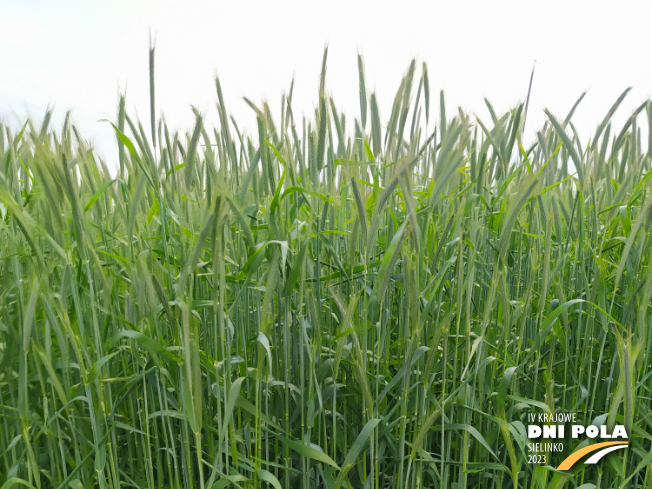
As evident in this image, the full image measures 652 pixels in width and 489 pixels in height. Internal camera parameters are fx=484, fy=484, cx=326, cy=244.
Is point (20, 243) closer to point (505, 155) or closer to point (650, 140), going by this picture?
point (505, 155)

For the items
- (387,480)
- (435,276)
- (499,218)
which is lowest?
(387,480)

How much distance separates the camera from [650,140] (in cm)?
125

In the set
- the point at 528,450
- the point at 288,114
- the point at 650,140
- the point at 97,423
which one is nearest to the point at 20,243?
the point at 97,423

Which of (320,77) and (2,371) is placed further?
(2,371)

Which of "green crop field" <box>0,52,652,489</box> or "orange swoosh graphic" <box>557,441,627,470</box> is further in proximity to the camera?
"orange swoosh graphic" <box>557,441,627,470</box>

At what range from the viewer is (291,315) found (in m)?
0.99

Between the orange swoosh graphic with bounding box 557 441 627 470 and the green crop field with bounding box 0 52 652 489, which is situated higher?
the green crop field with bounding box 0 52 652 489

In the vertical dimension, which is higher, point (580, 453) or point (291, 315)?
point (291, 315)

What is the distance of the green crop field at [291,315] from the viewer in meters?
0.81

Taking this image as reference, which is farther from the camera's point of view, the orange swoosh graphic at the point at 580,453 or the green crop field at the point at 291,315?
the orange swoosh graphic at the point at 580,453

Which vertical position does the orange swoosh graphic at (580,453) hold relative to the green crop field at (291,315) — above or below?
below

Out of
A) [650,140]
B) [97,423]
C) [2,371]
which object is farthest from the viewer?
[650,140]

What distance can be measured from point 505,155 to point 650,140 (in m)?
0.48

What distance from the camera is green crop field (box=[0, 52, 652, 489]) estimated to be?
→ 0.81 m
